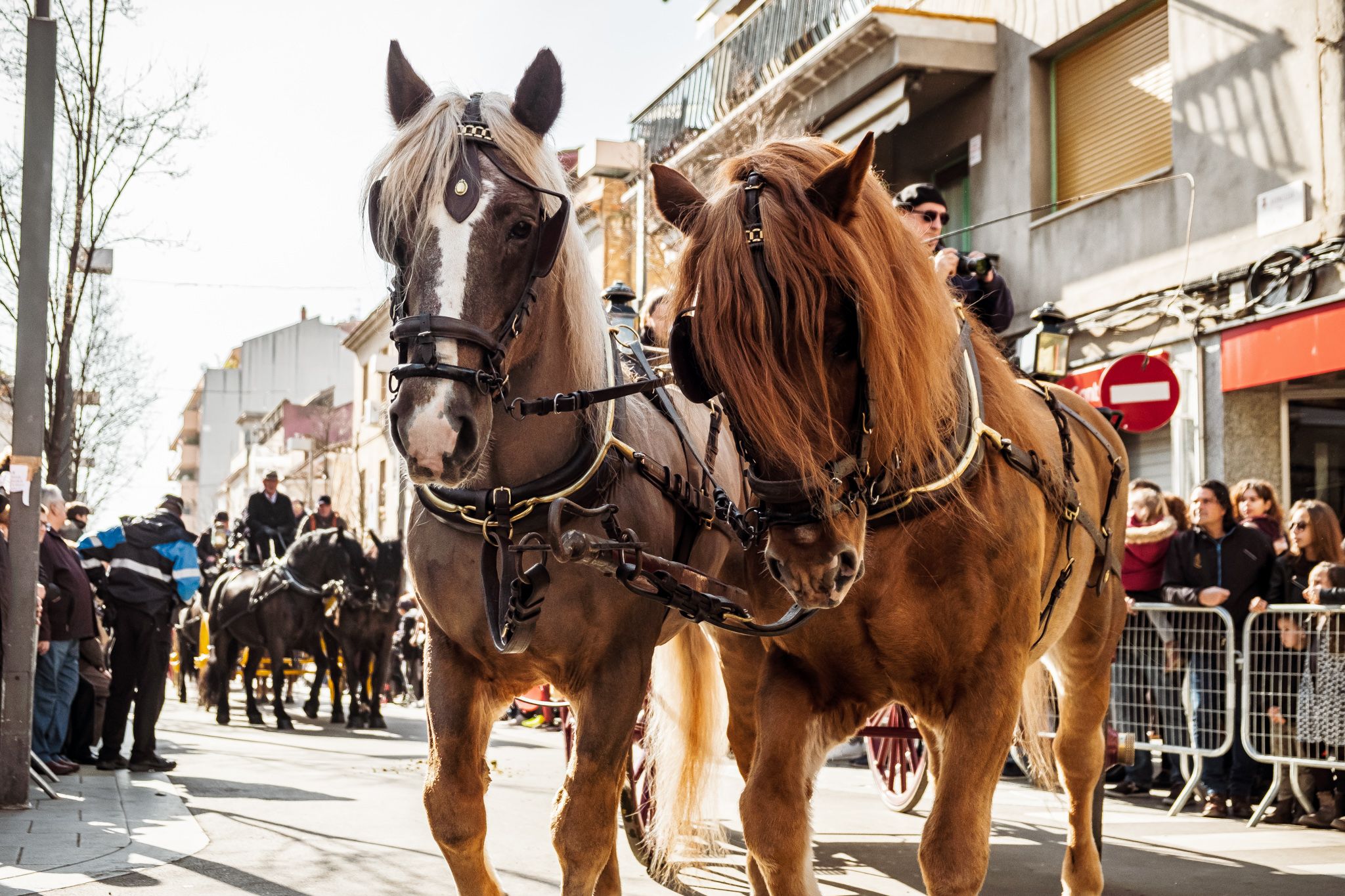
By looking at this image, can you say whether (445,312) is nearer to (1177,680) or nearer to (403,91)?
(403,91)

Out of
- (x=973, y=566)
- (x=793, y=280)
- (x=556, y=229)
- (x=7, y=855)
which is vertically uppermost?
(x=556, y=229)

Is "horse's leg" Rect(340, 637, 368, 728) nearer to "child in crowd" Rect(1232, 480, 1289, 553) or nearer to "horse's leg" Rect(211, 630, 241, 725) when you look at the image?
"horse's leg" Rect(211, 630, 241, 725)

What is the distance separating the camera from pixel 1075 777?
5.05 meters

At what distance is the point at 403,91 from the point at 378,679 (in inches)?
498

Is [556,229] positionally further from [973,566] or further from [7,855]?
[7,855]

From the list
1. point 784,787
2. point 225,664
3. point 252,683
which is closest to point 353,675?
point 252,683

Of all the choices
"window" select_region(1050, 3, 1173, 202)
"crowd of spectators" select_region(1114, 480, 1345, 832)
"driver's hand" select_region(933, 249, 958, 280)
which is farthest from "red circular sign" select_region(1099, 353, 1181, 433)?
"driver's hand" select_region(933, 249, 958, 280)

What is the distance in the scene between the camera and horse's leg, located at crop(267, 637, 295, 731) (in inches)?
592

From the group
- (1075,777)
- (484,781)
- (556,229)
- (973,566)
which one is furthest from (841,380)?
(1075,777)

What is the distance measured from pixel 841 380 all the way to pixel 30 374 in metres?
6.28

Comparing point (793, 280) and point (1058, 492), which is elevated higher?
point (793, 280)

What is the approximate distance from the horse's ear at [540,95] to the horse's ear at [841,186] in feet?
3.04

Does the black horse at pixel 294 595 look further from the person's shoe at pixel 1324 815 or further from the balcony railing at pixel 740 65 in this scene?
the person's shoe at pixel 1324 815

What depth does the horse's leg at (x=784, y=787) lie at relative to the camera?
3.30m
